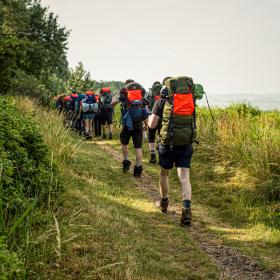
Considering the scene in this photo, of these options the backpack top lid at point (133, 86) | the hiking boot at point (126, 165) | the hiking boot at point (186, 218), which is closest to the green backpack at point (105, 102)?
the hiking boot at point (126, 165)

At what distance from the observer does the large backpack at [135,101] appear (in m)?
7.86

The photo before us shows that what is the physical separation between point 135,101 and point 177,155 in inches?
107

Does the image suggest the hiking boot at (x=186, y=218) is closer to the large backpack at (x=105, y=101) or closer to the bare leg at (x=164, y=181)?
the bare leg at (x=164, y=181)

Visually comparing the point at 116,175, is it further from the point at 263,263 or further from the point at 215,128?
the point at 263,263

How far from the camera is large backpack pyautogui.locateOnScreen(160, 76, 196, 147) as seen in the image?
16.8 ft

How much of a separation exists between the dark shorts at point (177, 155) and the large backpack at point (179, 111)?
167mm

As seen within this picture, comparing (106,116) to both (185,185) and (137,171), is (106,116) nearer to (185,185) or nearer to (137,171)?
(137,171)

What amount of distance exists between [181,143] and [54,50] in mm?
28778

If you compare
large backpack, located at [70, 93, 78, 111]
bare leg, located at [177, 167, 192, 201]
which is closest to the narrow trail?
bare leg, located at [177, 167, 192, 201]

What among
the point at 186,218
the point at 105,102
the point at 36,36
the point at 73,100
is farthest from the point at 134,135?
the point at 36,36

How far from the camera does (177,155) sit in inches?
213

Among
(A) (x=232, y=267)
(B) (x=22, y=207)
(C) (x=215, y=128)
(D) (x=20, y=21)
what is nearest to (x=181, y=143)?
(A) (x=232, y=267)

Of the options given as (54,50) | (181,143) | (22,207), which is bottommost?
(22,207)

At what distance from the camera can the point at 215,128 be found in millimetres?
9992
